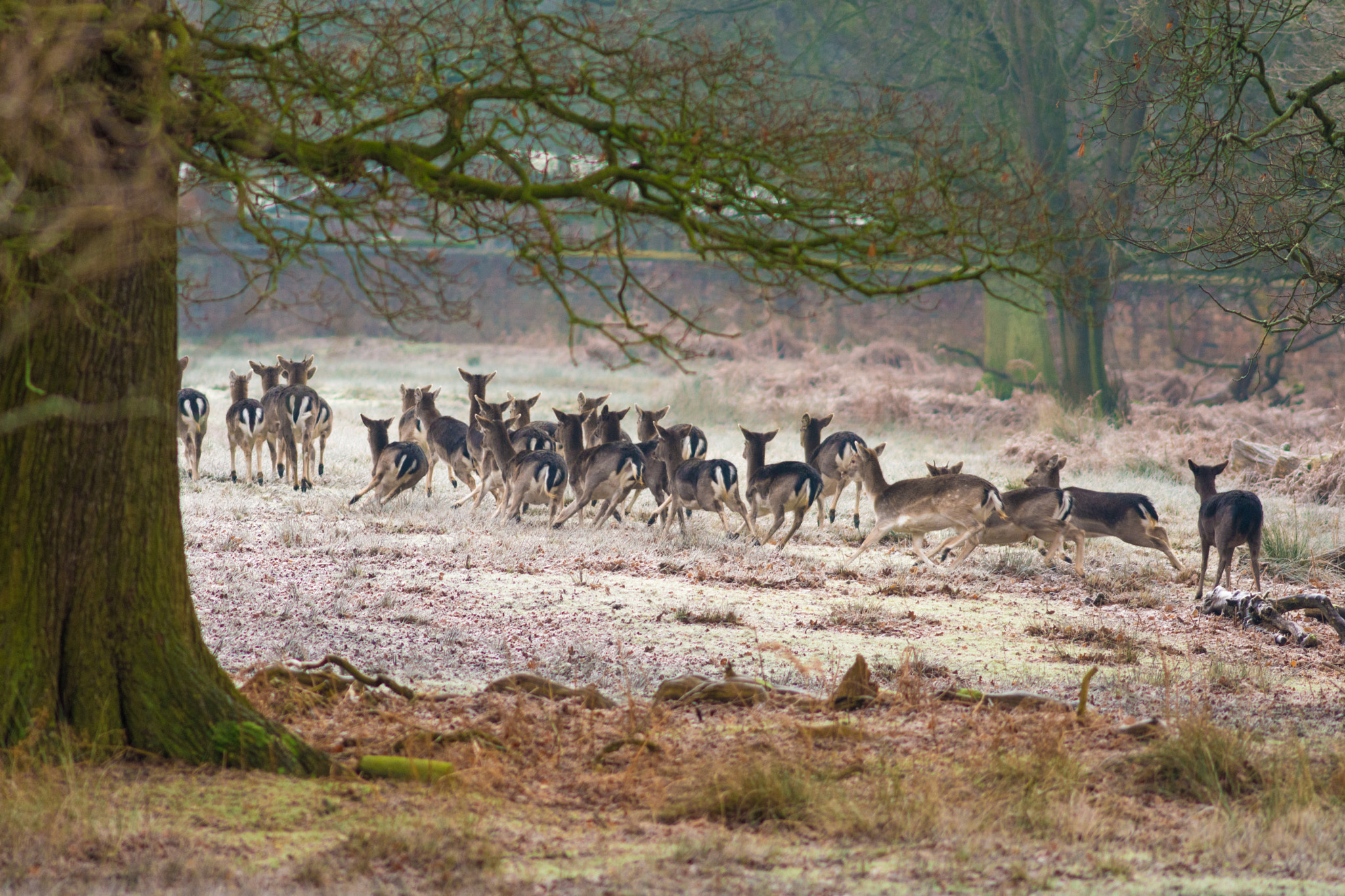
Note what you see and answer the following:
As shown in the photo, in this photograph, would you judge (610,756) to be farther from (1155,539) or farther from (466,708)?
(1155,539)

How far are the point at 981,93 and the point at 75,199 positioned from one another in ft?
86.3

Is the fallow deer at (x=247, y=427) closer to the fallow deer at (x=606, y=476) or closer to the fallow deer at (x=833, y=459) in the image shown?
the fallow deer at (x=606, y=476)

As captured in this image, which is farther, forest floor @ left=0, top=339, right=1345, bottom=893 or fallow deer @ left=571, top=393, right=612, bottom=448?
fallow deer @ left=571, top=393, right=612, bottom=448

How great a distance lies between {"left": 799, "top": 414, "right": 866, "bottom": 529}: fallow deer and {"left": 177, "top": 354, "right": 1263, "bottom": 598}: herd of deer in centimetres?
3

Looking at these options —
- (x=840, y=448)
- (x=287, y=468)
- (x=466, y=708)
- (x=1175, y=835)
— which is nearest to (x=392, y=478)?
(x=287, y=468)

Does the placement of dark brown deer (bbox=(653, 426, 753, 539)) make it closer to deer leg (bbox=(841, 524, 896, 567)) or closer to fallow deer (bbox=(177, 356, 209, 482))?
deer leg (bbox=(841, 524, 896, 567))

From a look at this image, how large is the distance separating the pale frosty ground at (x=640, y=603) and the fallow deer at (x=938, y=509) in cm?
35

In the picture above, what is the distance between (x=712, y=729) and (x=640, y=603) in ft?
11.4

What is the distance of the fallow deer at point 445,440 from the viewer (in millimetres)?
15312

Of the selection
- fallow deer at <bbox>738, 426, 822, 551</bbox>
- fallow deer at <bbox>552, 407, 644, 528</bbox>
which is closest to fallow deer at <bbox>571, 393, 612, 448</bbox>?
fallow deer at <bbox>552, 407, 644, 528</bbox>

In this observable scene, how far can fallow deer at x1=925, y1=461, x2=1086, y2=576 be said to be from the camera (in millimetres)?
11875

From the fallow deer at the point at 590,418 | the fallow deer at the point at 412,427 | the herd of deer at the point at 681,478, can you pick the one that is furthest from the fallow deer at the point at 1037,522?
the fallow deer at the point at 412,427

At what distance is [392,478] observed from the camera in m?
14.1

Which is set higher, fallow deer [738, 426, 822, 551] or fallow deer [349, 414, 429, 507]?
fallow deer [349, 414, 429, 507]
